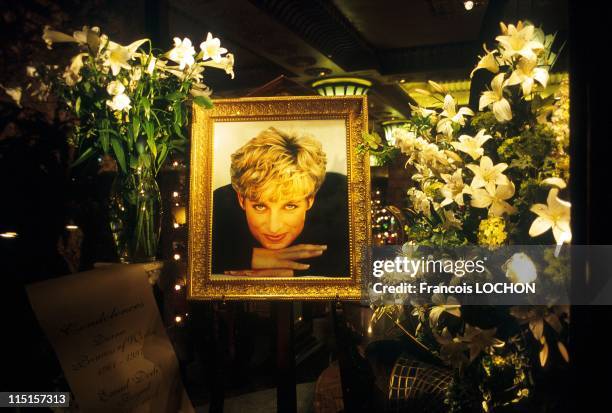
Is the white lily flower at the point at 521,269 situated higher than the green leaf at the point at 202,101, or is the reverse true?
the green leaf at the point at 202,101

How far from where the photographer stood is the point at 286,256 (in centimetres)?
162

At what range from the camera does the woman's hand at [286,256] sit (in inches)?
63.5

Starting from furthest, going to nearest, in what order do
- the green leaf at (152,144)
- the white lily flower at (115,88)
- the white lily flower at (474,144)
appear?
the green leaf at (152,144), the white lily flower at (115,88), the white lily flower at (474,144)

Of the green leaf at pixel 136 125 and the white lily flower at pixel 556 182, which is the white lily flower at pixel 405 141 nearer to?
the white lily flower at pixel 556 182

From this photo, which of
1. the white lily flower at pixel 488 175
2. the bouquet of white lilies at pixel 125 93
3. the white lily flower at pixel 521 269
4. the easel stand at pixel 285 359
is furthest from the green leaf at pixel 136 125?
the white lily flower at pixel 521 269

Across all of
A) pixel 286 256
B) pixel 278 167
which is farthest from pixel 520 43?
pixel 286 256

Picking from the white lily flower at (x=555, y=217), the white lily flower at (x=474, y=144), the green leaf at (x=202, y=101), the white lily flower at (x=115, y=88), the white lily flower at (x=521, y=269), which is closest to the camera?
the white lily flower at (x=555, y=217)

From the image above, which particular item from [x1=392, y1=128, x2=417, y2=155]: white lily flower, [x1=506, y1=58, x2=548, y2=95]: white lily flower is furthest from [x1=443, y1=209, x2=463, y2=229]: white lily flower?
[x1=506, y1=58, x2=548, y2=95]: white lily flower

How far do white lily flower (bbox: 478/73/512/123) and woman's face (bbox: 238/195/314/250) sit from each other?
0.67 metres

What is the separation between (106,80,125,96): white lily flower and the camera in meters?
1.31

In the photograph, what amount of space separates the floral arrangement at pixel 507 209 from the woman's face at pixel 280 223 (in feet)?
1.59

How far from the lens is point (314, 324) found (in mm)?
5156

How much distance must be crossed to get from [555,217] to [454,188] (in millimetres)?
294

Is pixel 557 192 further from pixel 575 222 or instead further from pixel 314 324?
pixel 314 324
